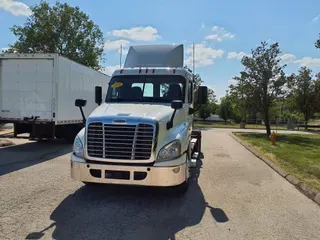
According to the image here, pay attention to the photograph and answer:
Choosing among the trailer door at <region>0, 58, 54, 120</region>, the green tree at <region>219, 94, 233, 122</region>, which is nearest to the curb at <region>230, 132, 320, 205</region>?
the trailer door at <region>0, 58, 54, 120</region>

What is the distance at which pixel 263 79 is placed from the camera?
72.9 feet

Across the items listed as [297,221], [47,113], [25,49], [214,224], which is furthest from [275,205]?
[25,49]

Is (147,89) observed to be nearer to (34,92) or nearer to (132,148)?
(132,148)

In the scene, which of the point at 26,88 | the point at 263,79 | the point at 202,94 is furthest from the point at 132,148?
the point at 263,79

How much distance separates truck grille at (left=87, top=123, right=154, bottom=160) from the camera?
509 cm

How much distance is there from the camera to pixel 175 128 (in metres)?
5.80

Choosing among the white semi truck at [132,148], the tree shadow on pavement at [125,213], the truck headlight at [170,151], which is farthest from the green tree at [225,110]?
the truck headlight at [170,151]

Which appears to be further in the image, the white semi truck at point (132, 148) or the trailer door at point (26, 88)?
the trailer door at point (26, 88)

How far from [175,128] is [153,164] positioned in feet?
3.37

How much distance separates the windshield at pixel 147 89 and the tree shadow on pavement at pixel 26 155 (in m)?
3.78

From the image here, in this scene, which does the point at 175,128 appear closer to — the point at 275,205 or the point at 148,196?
the point at 148,196

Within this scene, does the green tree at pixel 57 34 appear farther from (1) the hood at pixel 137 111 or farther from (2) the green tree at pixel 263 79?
(1) the hood at pixel 137 111

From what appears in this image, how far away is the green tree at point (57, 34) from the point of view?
3456 centimetres

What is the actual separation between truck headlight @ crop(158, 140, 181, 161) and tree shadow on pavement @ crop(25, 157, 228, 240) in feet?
3.02
